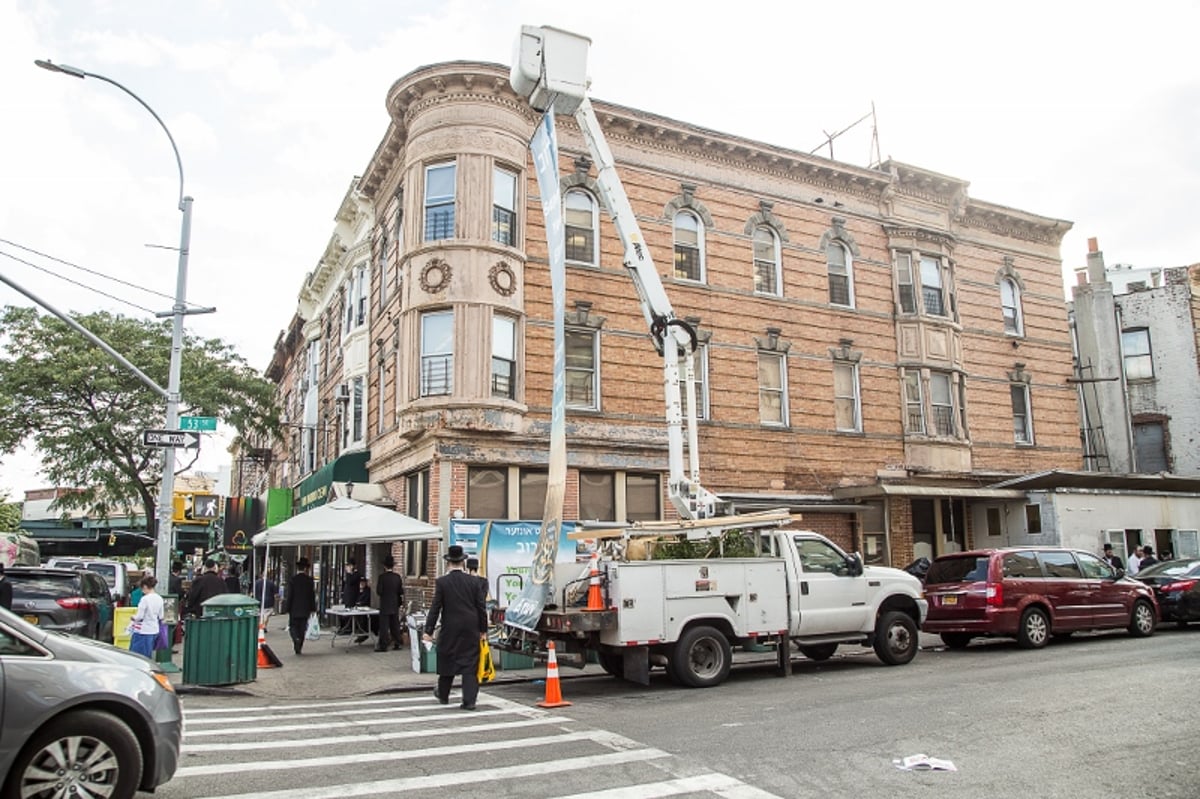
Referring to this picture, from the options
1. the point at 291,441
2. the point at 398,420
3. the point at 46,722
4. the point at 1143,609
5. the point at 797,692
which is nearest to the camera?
the point at 46,722

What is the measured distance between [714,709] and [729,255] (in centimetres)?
1479

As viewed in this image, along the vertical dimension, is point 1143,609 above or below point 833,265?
below

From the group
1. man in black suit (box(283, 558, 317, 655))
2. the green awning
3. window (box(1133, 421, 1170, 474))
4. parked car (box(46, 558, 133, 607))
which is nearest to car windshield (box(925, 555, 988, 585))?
man in black suit (box(283, 558, 317, 655))

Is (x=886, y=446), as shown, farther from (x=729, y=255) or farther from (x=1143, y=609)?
(x=1143, y=609)

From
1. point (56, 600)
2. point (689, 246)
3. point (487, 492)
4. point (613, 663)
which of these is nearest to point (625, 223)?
point (613, 663)

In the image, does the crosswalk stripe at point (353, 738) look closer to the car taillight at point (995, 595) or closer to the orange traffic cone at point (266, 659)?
the orange traffic cone at point (266, 659)

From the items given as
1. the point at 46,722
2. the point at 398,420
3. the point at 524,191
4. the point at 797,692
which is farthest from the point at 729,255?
the point at 46,722

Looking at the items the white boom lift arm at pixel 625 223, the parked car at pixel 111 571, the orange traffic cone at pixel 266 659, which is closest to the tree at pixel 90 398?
the parked car at pixel 111 571

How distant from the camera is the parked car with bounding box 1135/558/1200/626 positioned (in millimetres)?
17359

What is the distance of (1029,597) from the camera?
15148 mm

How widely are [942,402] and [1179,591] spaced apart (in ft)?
27.7

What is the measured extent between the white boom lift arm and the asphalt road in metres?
3.00

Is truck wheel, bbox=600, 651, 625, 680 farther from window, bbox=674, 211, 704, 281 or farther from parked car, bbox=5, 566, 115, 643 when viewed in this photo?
window, bbox=674, 211, 704, 281

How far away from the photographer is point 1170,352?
34.0 metres
